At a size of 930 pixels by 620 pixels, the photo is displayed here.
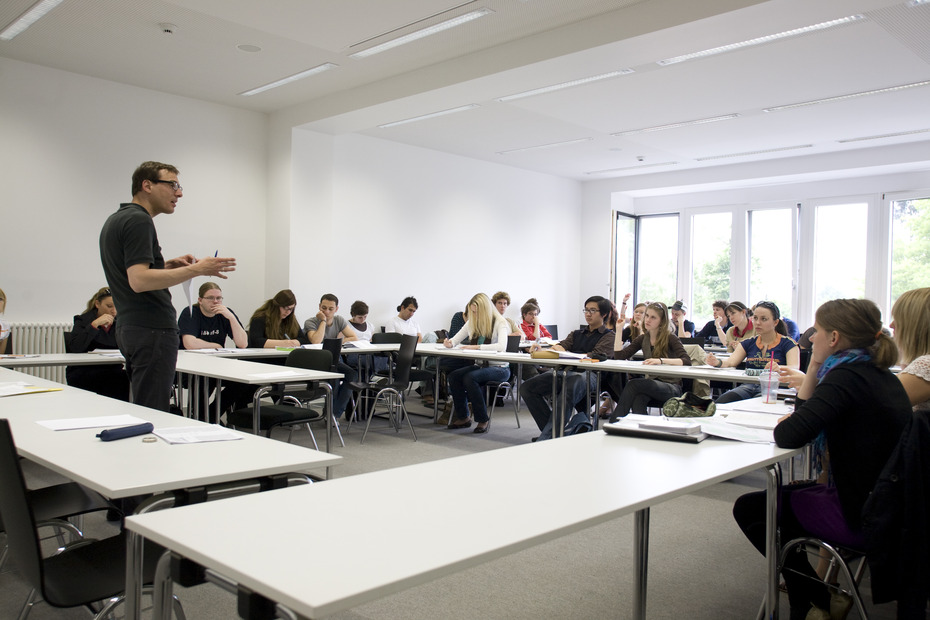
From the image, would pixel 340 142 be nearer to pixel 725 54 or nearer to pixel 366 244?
pixel 366 244

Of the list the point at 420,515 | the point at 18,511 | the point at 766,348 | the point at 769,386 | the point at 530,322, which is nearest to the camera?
the point at 420,515

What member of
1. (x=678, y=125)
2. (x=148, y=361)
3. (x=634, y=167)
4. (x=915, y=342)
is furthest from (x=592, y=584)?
(x=634, y=167)

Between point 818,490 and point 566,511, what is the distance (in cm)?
135

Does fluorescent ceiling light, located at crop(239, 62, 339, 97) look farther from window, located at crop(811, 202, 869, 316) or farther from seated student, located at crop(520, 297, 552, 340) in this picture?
window, located at crop(811, 202, 869, 316)

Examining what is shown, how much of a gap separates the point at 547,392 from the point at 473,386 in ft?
3.06

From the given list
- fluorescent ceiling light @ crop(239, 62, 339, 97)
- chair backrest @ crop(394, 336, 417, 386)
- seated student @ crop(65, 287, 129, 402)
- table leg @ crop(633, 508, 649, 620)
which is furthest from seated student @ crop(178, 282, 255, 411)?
table leg @ crop(633, 508, 649, 620)

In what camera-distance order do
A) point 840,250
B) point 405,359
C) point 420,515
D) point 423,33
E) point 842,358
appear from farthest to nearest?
point 840,250 → point 405,359 → point 423,33 → point 842,358 → point 420,515

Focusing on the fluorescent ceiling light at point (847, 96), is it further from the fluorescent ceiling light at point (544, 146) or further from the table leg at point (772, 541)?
the table leg at point (772, 541)

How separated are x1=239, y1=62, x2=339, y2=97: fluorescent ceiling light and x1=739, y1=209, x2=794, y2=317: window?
25.0 feet

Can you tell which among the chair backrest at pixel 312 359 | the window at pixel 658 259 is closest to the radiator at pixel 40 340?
the chair backrest at pixel 312 359

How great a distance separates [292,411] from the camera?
447cm

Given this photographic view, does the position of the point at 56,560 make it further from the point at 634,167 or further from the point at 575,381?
the point at 634,167

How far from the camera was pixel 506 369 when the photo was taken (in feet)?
21.9

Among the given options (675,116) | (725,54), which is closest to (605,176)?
(675,116)
